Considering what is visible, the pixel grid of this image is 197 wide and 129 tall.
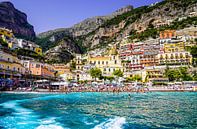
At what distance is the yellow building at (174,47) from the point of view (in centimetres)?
11269

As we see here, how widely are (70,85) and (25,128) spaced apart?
64.2 m

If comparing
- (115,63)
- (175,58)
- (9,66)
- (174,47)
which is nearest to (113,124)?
(9,66)

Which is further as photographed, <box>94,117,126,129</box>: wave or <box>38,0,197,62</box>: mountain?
<box>38,0,197,62</box>: mountain

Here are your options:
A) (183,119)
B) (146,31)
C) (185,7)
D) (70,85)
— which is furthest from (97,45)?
(183,119)

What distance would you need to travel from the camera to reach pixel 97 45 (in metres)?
182

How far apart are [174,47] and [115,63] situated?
81.4ft

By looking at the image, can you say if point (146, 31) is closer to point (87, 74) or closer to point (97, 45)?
point (97, 45)

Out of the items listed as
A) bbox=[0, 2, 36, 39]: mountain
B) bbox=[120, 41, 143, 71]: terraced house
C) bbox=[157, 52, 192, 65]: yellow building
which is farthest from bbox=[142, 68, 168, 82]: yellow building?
bbox=[0, 2, 36, 39]: mountain

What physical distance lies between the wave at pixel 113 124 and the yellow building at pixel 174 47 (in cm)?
9057

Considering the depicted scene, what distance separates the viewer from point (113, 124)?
24.1 metres

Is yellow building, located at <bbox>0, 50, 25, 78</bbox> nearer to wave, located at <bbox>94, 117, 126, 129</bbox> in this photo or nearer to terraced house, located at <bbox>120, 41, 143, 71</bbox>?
terraced house, located at <bbox>120, 41, 143, 71</bbox>

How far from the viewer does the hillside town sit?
85.4 m

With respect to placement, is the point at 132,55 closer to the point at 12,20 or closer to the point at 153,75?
the point at 153,75

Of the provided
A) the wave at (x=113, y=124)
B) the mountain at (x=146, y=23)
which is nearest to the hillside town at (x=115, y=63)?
the mountain at (x=146, y=23)
